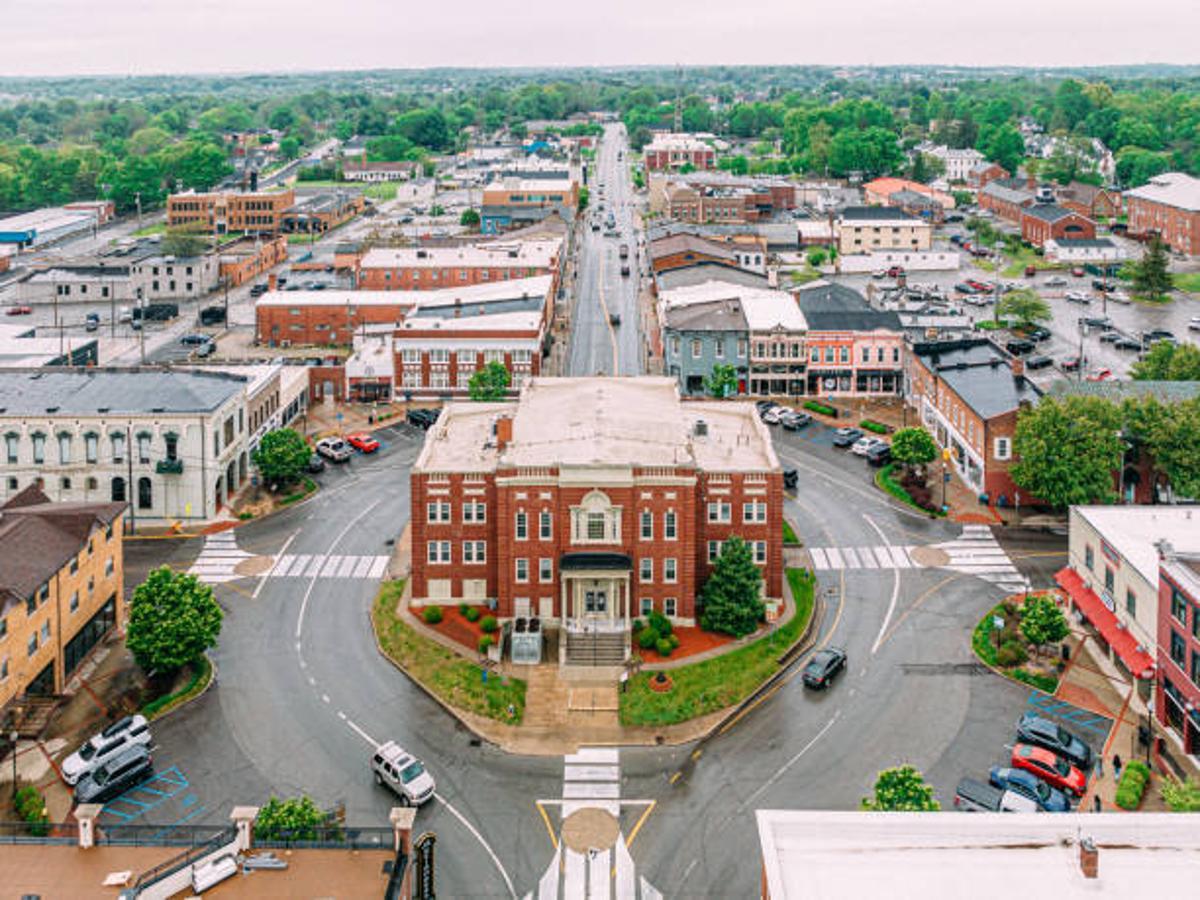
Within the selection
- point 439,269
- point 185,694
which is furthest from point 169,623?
point 439,269

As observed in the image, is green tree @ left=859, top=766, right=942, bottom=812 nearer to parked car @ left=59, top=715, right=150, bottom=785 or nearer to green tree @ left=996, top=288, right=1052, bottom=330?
parked car @ left=59, top=715, right=150, bottom=785

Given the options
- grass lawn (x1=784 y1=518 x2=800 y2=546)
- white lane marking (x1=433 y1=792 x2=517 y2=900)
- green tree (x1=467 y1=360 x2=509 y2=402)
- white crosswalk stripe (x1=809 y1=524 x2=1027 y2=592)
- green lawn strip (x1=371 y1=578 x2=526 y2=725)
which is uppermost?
green tree (x1=467 y1=360 x2=509 y2=402)

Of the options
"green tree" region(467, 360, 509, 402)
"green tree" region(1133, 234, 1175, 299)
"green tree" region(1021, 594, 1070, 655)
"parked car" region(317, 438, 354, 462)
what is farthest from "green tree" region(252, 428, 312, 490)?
"green tree" region(1133, 234, 1175, 299)

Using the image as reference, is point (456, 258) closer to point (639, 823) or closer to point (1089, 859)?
point (639, 823)

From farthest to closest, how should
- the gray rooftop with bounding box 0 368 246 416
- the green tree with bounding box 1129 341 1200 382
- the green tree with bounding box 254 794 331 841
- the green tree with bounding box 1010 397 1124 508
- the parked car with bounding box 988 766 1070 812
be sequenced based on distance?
the green tree with bounding box 1129 341 1200 382, the gray rooftop with bounding box 0 368 246 416, the green tree with bounding box 1010 397 1124 508, the parked car with bounding box 988 766 1070 812, the green tree with bounding box 254 794 331 841

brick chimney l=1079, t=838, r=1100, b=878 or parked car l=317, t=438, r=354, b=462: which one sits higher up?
brick chimney l=1079, t=838, r=1100, b=878

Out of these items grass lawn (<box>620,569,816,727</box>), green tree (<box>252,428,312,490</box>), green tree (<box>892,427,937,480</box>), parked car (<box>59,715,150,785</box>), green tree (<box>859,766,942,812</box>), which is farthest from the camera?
green tree (<box>892,427,937,480</box>)

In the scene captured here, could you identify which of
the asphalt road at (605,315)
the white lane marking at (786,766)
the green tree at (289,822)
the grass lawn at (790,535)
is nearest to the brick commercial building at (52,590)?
the green tree at (289,822)
